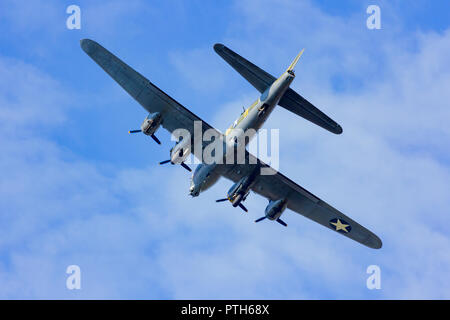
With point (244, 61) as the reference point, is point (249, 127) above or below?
below

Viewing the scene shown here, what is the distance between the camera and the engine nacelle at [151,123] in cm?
4212

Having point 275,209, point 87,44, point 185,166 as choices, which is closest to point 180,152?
point 185,166

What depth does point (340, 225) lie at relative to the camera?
48.8m

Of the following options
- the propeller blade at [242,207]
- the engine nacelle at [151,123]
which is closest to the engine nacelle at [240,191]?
the propeller blade at [242,207]

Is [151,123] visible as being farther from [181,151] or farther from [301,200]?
[301,200]

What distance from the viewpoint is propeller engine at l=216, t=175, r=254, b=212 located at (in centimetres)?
4503

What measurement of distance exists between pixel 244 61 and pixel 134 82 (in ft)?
25.0

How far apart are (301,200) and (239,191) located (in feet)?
18.2

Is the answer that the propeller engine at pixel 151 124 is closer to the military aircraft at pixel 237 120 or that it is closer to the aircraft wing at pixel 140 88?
the military aircraft at pixel 237 120
